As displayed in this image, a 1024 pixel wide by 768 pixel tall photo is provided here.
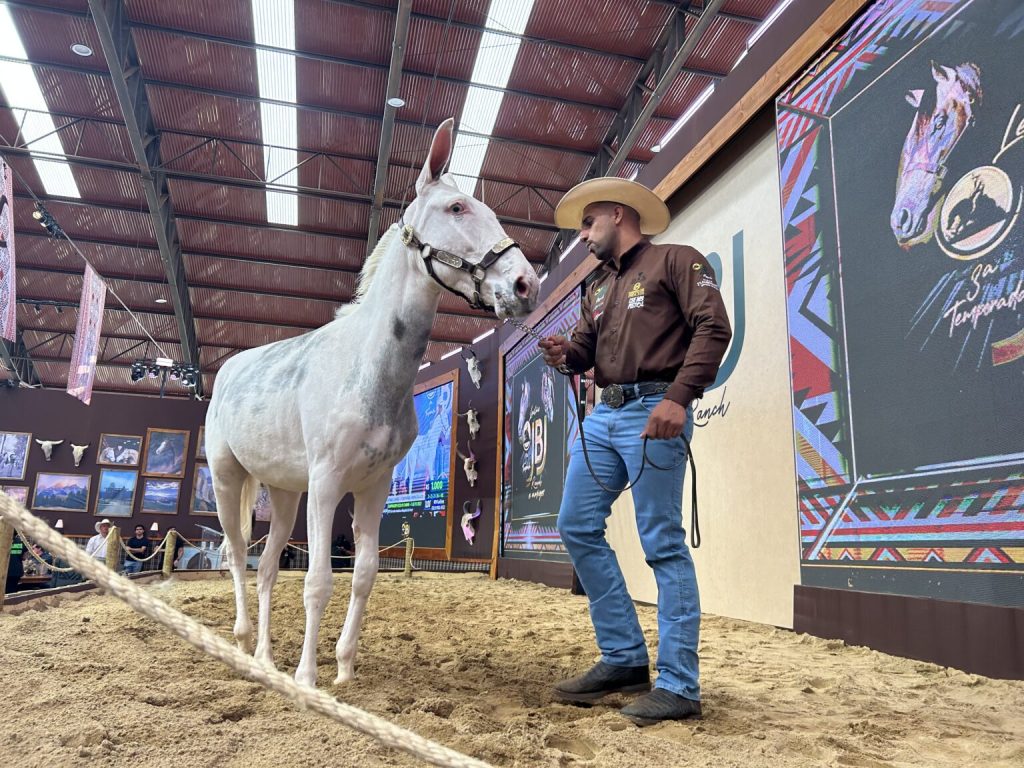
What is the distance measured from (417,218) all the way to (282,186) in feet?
36.6

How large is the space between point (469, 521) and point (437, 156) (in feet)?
30.5

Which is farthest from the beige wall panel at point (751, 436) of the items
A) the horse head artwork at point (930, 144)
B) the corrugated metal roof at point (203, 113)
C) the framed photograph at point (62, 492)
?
the framed photograph at point (62, 492)

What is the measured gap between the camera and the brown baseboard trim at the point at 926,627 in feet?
8.48

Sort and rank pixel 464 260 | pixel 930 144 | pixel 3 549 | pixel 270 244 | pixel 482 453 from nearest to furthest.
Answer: pixel 464 260 < pixel 930 144 < pixel 3 549 < pixel 482 453 < pixel 270 244

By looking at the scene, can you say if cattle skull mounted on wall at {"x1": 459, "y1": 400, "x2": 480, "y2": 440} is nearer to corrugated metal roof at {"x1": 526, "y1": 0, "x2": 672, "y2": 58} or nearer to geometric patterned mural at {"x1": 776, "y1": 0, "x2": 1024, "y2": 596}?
corrugated metal roof at {"x1": 526, "y1": 0, "x2": 672, "y2": 58}

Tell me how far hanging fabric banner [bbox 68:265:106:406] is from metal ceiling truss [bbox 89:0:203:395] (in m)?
1.83

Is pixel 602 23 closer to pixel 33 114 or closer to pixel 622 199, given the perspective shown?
pixel 622 199

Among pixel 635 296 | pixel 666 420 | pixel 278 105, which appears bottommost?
pixel 666 420

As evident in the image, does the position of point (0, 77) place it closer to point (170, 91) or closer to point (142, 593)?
point (170, 91)

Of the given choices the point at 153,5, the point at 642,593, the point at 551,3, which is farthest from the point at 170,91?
the point at 642,593

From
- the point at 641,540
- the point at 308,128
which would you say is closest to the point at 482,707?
the point at 641,540

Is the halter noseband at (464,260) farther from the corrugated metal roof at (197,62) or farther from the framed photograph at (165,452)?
the framed photograph at (165,452)

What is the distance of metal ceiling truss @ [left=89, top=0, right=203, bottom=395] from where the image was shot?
31.4ft

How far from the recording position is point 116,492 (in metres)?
17.0
